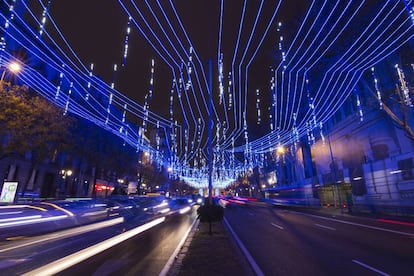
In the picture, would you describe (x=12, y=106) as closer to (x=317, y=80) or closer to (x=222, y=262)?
(x=222, y=262)

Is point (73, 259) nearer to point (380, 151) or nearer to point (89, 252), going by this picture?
point (89, 252)

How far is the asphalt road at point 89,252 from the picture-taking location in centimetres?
654

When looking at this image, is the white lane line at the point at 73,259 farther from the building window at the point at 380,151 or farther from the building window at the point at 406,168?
the building window at the point at 380,151

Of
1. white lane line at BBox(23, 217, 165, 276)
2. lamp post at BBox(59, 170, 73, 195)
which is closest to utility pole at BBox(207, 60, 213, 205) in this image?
white lane line at BBox(23, 217, 165, 276)

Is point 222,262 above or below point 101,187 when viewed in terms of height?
below

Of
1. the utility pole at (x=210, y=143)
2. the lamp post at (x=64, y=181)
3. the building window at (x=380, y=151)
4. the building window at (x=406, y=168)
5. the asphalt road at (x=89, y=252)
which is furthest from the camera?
the lamp post at (x=64, y=181)

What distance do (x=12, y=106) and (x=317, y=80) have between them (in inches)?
1477

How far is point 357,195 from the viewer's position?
30250mm

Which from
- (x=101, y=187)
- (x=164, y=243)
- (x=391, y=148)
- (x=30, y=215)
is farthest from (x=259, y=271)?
(x=101, y=187)

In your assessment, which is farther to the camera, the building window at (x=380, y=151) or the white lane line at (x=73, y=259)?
the building window at (x=380, y=151)

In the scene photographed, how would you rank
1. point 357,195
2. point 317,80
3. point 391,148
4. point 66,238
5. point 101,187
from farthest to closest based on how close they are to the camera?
1. point 101,187
2. point 317,80
3. point 357,195
4. point 391,148
5. point 66,238

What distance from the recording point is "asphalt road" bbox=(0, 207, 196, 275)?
654cm

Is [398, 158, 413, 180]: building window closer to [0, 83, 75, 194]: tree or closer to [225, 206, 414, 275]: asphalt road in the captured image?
[225, 206, 414, 275]: asphalt road

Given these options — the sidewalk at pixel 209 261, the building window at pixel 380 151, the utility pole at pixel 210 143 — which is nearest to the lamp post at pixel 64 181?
the utility pole at pixel 210 143
